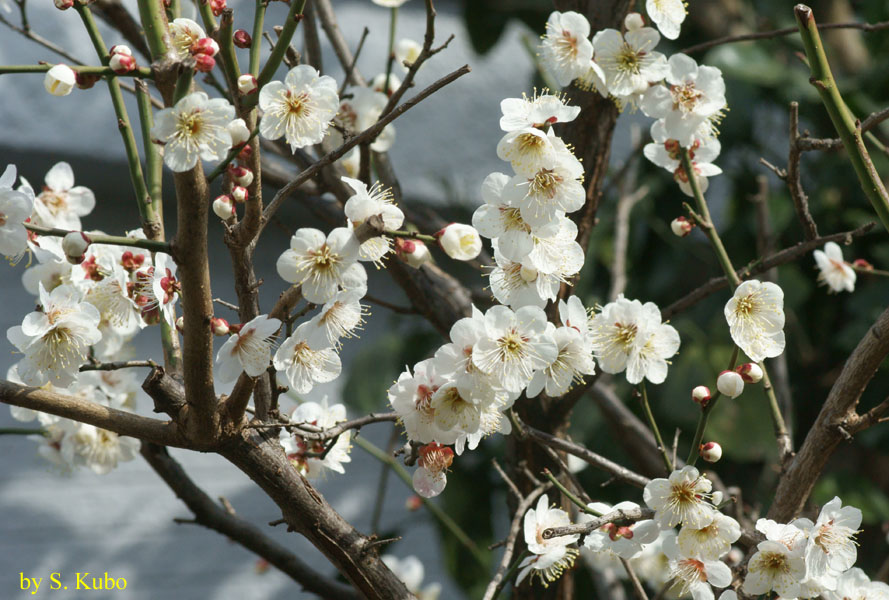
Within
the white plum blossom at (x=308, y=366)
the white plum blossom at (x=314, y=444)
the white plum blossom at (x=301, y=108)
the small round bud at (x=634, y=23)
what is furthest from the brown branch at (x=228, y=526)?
the small round bud at (x=634, y=23)

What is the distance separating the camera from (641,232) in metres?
2.84

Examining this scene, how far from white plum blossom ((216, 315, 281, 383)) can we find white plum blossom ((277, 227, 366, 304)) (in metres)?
0.06

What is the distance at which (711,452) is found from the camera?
2.78 ft

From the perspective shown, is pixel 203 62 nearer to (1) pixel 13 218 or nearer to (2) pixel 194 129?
(2) pixel 194 129

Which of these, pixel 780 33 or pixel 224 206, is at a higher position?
pixel 224 206

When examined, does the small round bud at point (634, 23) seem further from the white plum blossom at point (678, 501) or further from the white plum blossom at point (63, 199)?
the white plum blossom at point (63, 199)

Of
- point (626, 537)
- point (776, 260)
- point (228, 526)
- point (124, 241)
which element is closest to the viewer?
point (124, 241)

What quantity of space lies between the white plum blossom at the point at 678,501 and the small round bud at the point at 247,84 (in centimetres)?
50

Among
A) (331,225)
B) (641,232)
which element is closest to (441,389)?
(331,225)

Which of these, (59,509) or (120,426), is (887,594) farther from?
(59,509)

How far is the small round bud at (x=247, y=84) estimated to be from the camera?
0.73 m

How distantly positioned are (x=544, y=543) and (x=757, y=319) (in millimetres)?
329

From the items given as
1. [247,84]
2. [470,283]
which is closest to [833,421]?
[247,84]

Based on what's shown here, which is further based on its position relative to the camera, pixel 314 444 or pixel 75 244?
pixel 314 444
